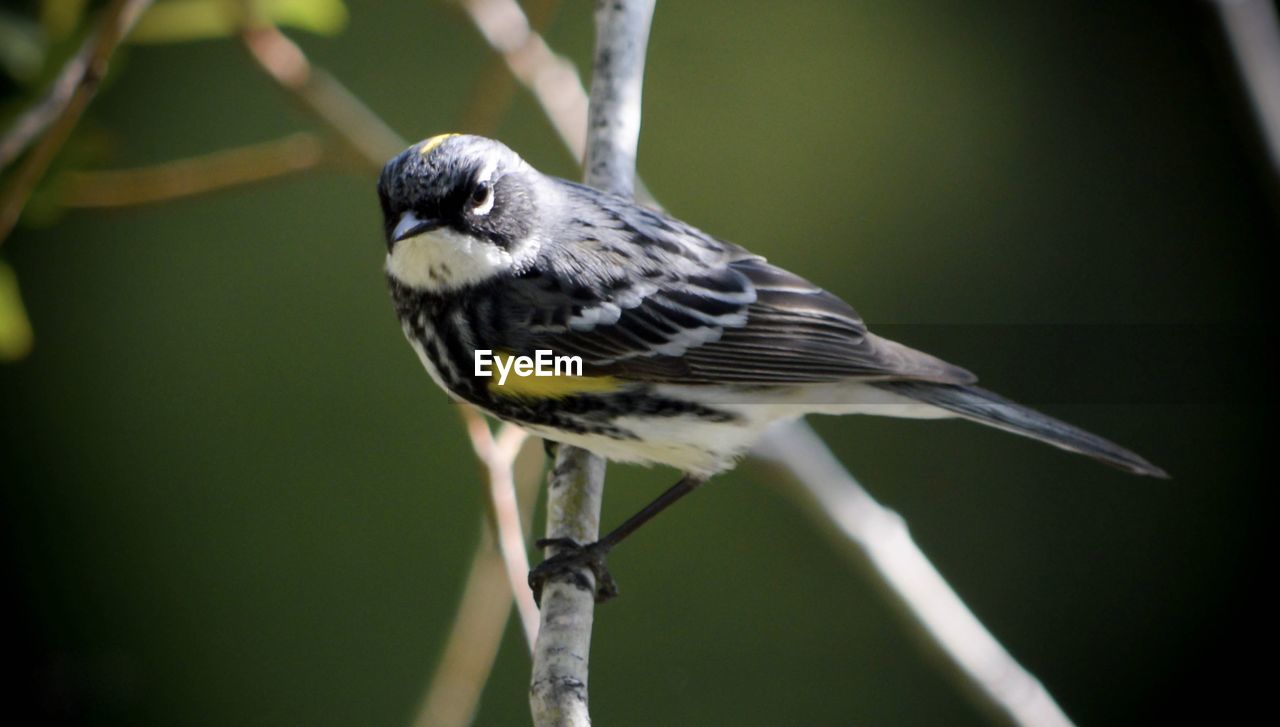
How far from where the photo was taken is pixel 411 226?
2.40m

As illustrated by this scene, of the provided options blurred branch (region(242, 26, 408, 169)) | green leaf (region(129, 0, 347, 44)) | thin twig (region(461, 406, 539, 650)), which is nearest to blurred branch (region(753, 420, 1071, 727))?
thin twig (region(461, 406, 539, 650))

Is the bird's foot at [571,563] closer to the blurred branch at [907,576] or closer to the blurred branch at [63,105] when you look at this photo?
the blurred branch at [907,576]

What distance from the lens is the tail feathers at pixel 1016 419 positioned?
2484mm

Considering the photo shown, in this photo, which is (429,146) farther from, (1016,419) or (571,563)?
(1016,419)

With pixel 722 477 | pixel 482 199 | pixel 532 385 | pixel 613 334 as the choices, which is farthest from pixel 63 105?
pixel 722 477

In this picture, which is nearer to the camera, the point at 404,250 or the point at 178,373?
the point at 404,250

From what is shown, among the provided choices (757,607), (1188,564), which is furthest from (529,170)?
(1188,564)

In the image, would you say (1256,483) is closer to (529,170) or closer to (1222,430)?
(1222,430)

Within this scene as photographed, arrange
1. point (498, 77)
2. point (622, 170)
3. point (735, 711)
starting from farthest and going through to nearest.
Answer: point (735, 711)
point (498, 77)
point (622, 170)

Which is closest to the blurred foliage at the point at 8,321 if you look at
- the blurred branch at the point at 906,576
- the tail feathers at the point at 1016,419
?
the blurred branch at the point at 906,576

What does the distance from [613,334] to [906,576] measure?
76 centimetres

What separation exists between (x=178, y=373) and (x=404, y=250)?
2.67 meters

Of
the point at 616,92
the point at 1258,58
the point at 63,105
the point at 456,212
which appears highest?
the point at 616,92

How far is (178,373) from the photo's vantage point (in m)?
4.92
